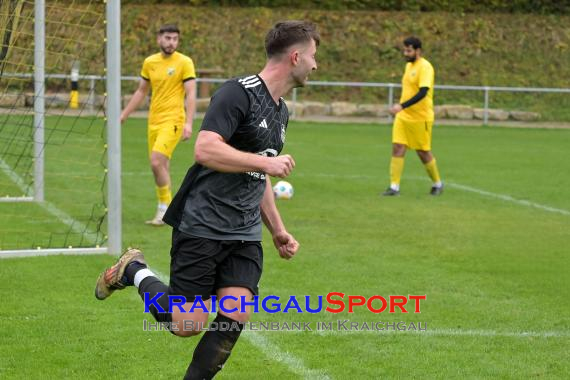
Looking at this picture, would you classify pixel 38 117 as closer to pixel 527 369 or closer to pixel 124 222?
pixel 124 222

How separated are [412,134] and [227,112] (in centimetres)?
1019

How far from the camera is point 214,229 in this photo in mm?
5270

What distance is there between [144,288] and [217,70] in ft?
87.6

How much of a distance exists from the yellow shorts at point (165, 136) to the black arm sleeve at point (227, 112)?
251 inches

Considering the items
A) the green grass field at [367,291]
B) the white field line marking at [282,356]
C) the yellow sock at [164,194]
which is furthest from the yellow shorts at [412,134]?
the white field line marking at [282,356]

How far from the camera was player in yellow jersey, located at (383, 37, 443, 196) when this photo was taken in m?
14.8

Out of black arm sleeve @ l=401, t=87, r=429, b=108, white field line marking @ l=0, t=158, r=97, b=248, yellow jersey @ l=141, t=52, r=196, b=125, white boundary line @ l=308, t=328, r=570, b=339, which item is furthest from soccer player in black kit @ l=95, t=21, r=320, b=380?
black arm sleeve @ l=401, t=87, r=429, b=108

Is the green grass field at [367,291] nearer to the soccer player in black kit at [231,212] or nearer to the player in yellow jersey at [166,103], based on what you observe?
the player in yellow jersey at [166,103]

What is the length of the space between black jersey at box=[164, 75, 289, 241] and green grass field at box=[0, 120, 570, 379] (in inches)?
43.8

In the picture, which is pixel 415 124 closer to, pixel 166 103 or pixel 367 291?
pixel 166 103

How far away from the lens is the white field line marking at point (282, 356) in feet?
19.9

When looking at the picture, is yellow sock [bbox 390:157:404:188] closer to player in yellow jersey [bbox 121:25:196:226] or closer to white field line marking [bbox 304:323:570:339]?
player in yellow jersey [bbox 121:25:196:226]

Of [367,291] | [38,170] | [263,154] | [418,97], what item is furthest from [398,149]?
[263,154]

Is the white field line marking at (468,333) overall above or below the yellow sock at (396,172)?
above
